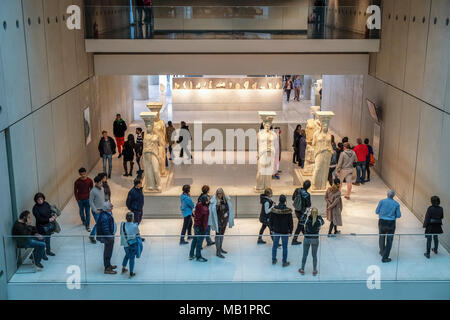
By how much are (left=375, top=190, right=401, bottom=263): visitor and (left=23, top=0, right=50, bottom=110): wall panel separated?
7.11 m

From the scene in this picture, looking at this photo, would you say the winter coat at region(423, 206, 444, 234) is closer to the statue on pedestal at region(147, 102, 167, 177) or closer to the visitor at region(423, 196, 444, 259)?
the visitor at region(423, 196, 444, 259)

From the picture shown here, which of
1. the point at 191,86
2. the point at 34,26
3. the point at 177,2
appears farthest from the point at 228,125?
the point at 34,26

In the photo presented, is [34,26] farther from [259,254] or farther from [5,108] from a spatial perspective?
[259,254]

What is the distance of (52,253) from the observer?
9.90 metres

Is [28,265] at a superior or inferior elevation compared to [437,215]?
inferior

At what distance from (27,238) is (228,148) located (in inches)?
395

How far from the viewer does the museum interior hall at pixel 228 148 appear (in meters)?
9.75

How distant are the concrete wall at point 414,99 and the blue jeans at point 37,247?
7.57m

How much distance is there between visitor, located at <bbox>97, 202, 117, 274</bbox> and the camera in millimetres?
9688

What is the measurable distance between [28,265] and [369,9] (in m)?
11.2

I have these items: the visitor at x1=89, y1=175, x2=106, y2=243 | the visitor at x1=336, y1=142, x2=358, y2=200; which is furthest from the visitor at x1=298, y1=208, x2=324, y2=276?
the visitor at x1=336, y1=142, x2=358, y2=200

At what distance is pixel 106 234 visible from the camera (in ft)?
32.3

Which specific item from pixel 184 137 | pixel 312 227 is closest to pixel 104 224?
pixel 312 227

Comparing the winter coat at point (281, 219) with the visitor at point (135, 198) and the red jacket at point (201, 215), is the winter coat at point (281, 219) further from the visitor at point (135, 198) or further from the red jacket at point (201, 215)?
the visitor at point (135, 198)
